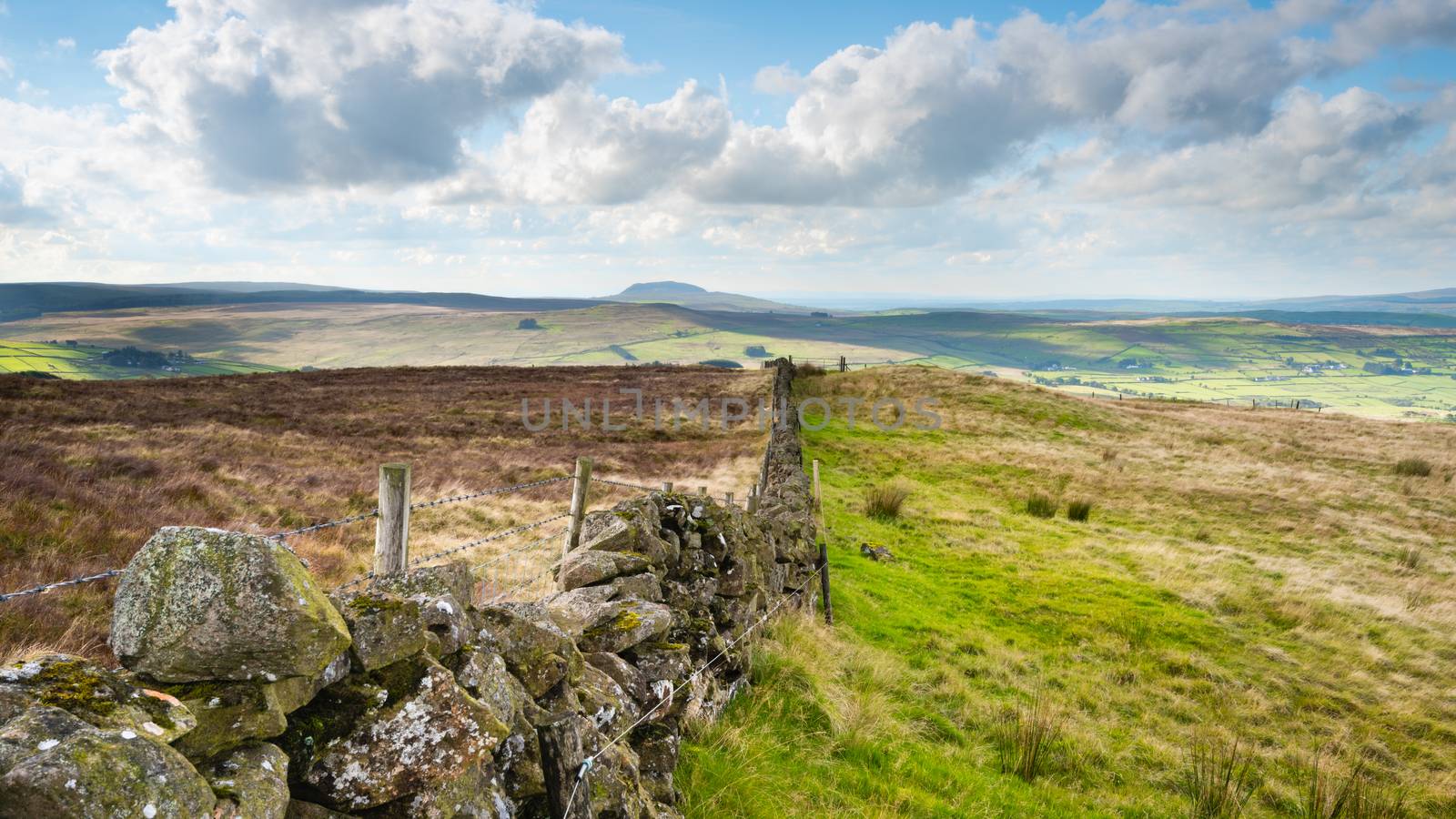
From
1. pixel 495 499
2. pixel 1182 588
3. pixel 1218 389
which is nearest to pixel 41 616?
pixel 495 499

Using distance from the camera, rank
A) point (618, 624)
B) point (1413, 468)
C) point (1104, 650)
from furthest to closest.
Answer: point (1413, 468)
point (1104, 650)
point (618, 624)

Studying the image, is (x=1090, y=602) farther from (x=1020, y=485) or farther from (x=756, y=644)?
(x=1020, y=485)

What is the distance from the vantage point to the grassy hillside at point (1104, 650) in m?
6.72

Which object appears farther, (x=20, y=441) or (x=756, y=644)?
(x=20, y=441)

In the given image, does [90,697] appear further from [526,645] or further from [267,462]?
[267,462]

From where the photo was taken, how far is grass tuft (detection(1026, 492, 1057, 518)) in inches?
859

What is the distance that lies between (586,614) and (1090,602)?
12.4 metres

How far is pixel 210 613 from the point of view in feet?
8.25

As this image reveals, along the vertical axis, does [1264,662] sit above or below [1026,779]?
below

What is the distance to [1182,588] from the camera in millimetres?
15219

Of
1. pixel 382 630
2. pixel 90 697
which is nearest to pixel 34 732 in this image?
pixel 90 697

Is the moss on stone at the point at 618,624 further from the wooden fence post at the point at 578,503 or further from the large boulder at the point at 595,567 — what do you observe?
the wooden fence post at the point at 578,503

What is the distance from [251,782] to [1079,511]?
23.5 meters

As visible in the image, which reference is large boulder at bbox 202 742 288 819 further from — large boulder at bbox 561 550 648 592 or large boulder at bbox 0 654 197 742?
large boulder at bbox 561 550 648 592
